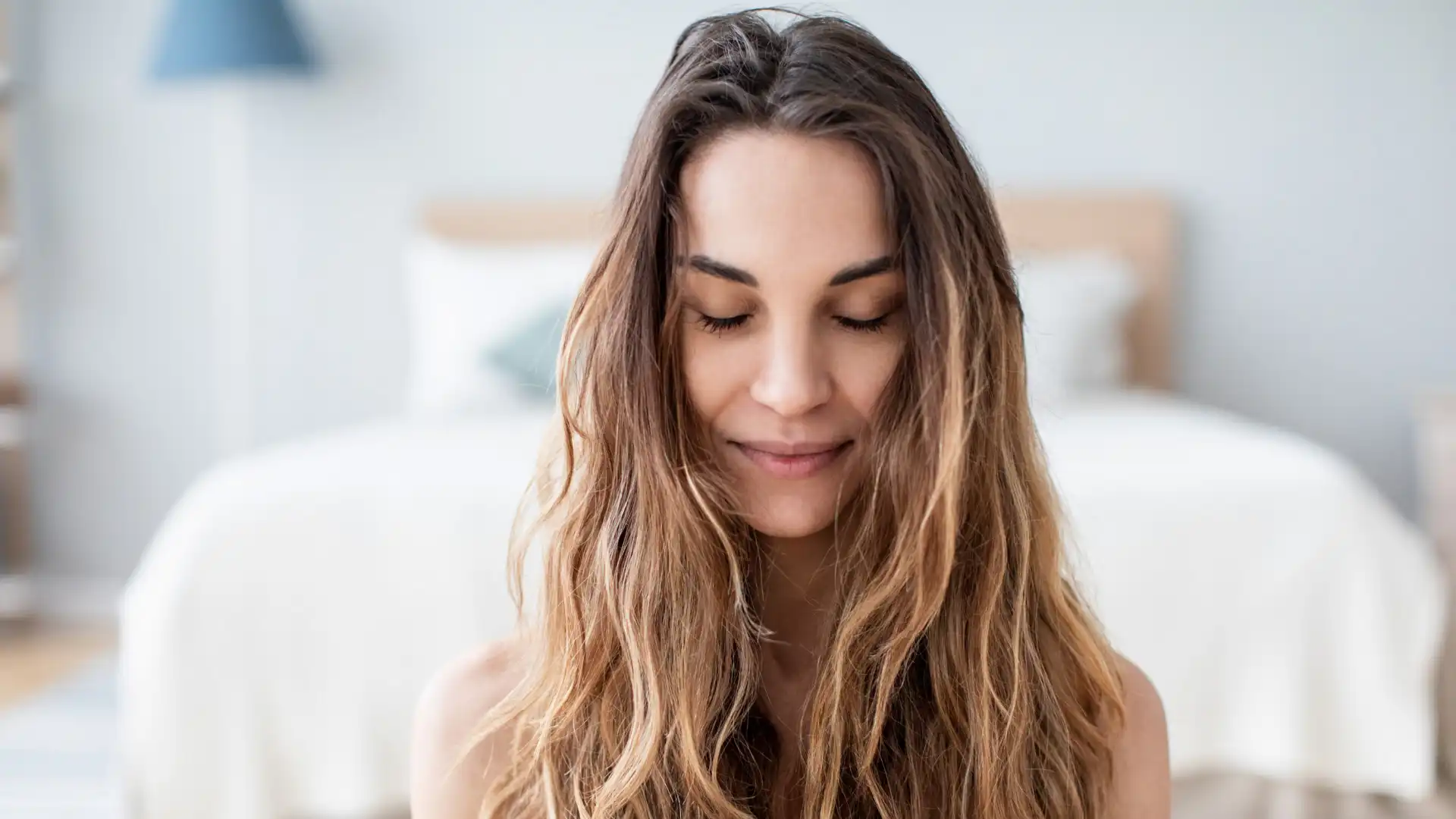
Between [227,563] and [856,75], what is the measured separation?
4.76ft

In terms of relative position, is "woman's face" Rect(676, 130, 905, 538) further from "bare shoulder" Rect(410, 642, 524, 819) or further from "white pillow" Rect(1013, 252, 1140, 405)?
"white pillow" Rect(1013, 252, 1140, 405)

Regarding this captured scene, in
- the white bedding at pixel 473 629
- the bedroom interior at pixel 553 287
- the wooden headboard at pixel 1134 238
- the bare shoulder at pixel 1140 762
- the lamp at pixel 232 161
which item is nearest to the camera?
the bare shoulder at pixel 1140 762

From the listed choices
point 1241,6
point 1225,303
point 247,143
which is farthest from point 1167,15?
point 247,143

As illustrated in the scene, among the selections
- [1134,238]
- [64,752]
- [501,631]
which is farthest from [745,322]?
[1134,238]

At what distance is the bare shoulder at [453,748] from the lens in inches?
39.5

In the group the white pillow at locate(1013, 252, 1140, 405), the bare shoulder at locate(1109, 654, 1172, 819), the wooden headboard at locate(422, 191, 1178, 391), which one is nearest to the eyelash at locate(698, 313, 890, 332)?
the bare shoulder at locate(1109, 654, 1172, 819)

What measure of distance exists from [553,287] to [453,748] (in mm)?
2101

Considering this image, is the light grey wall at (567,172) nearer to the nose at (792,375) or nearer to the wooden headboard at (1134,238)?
the wooden headboard at (1134,238)

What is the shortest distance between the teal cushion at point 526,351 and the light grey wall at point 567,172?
2.37 ft

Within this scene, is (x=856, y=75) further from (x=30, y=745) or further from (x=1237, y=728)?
(x=30, y=745)

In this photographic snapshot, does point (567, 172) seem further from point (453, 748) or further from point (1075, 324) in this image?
point (453, 748)

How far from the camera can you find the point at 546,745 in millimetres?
976

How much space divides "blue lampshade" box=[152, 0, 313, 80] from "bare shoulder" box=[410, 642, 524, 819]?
2611mm

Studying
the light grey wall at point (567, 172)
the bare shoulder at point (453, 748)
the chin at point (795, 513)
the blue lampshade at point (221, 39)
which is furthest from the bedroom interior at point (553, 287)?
the chin at point (795, 513)
